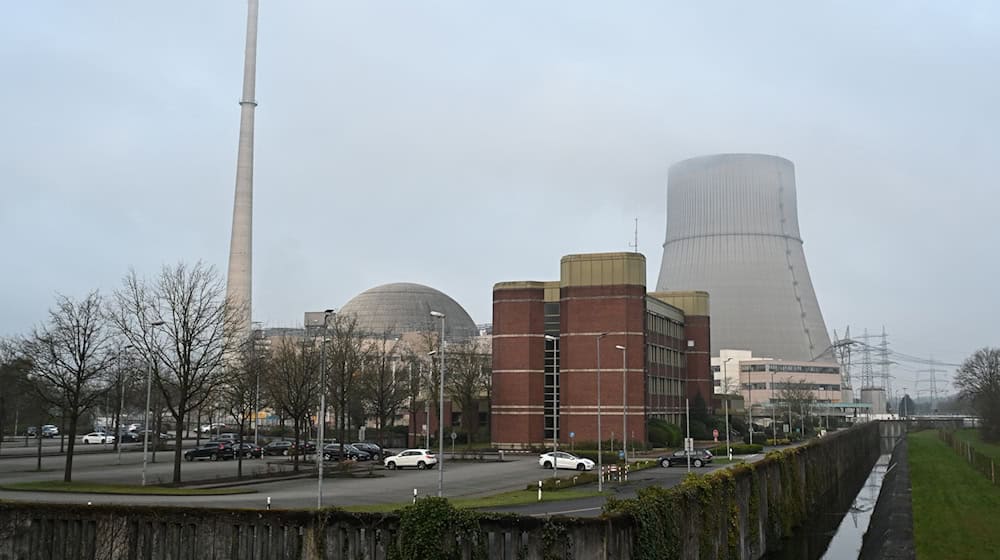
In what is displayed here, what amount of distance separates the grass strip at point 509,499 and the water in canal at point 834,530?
32.5ft

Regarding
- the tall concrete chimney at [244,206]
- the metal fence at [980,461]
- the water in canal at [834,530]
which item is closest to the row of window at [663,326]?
the water in canal at [834,530]

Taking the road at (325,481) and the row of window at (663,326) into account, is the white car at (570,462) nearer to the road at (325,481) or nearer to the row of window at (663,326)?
the road at (325,481)

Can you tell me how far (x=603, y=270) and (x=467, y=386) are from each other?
22215 mm

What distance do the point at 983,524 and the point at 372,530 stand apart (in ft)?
89.2

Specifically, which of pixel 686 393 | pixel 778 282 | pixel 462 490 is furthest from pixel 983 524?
pixel 778 282

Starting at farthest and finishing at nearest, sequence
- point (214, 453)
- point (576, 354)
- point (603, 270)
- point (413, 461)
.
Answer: point (576, 354) → point (603, 270) → point (214, 453) → point (413, 461)

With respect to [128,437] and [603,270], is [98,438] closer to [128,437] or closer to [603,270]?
[128,437]

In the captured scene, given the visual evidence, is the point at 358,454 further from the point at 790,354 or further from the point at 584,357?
the point at 790,354

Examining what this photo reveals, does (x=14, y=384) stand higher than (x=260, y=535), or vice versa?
(x=14, y=384)

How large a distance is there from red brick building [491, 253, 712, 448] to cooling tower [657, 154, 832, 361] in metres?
37.0

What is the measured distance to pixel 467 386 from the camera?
88875 mm

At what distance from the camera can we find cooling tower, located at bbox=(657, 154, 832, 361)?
116 m

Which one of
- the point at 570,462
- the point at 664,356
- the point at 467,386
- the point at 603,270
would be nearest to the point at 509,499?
the point at 570,462

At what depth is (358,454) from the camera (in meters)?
67.9
